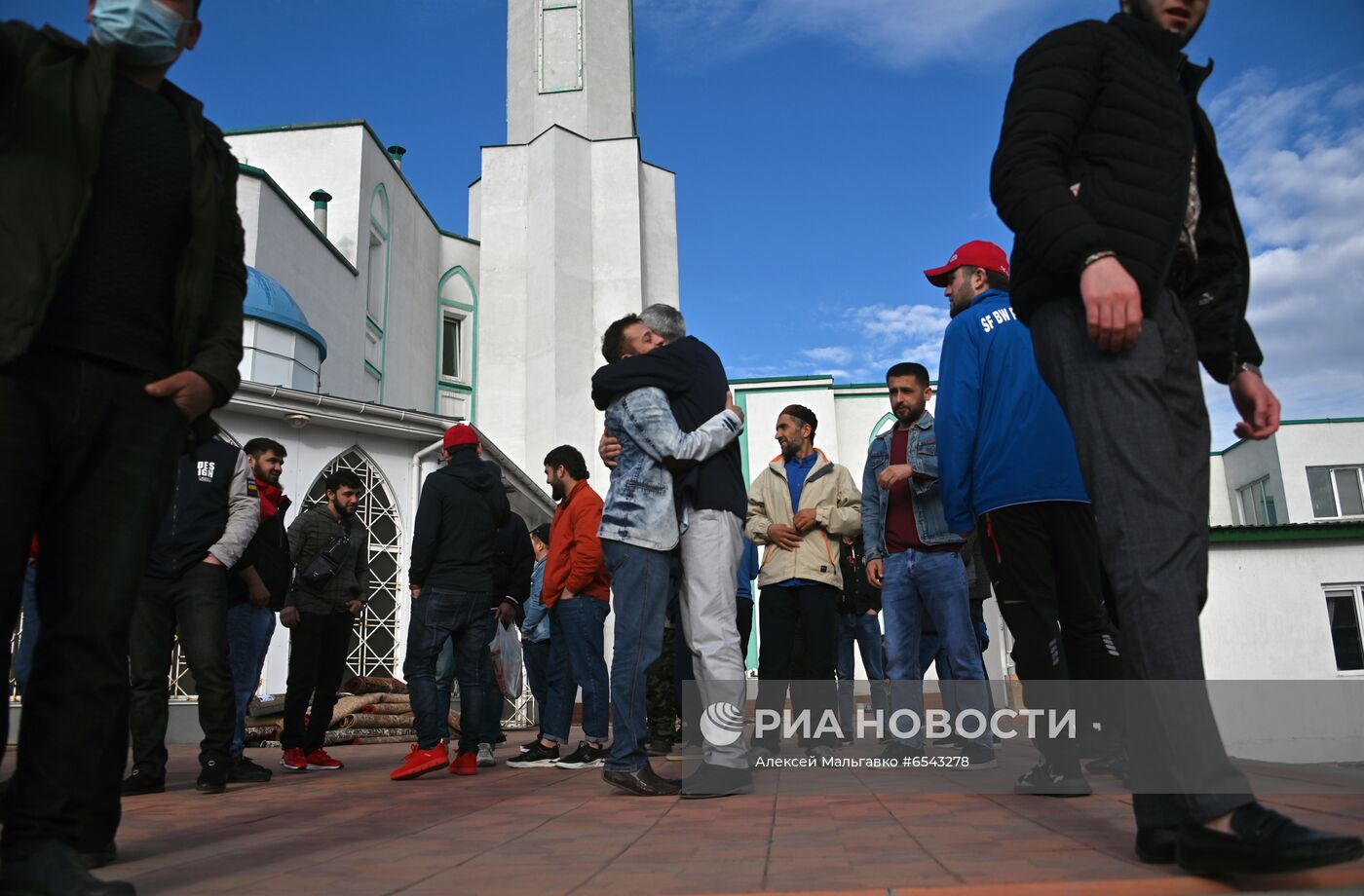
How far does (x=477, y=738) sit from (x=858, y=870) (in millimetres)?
4519

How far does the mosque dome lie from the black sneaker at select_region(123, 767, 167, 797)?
12744 millimetres

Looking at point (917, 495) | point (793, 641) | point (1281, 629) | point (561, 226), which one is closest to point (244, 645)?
point (793, 641)

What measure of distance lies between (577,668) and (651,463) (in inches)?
92.3

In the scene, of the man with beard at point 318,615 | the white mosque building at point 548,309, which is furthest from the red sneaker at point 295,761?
the white mosque building at point 548,309

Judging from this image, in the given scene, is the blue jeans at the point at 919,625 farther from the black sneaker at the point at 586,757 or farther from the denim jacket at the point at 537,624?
the denim jacket at the point at 537,624

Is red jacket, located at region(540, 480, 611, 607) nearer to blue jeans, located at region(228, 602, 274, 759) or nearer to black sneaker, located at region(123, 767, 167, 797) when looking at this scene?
blue jeans, located at region(228, 602, 274, 759)

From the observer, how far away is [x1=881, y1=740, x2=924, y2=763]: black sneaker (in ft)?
19.0

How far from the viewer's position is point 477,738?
639cm

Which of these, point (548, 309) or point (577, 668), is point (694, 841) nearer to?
point (577, 668)

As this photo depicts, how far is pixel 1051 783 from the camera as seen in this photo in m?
3.58

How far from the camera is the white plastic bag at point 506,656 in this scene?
25.2 ft

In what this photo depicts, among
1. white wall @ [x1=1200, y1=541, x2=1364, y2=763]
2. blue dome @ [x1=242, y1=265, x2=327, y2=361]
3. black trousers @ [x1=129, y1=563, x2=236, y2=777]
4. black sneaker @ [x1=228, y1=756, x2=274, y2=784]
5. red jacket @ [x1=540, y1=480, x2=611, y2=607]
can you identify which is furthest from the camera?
blue dome @ [x1=242, y1=265, x2=327, y2=361]

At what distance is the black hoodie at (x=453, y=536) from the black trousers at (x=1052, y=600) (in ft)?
10.8

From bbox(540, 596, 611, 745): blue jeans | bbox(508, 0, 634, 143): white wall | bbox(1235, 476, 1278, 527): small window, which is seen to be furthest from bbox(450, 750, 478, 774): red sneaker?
bbox(1235, 476, 1278, 527): small window
